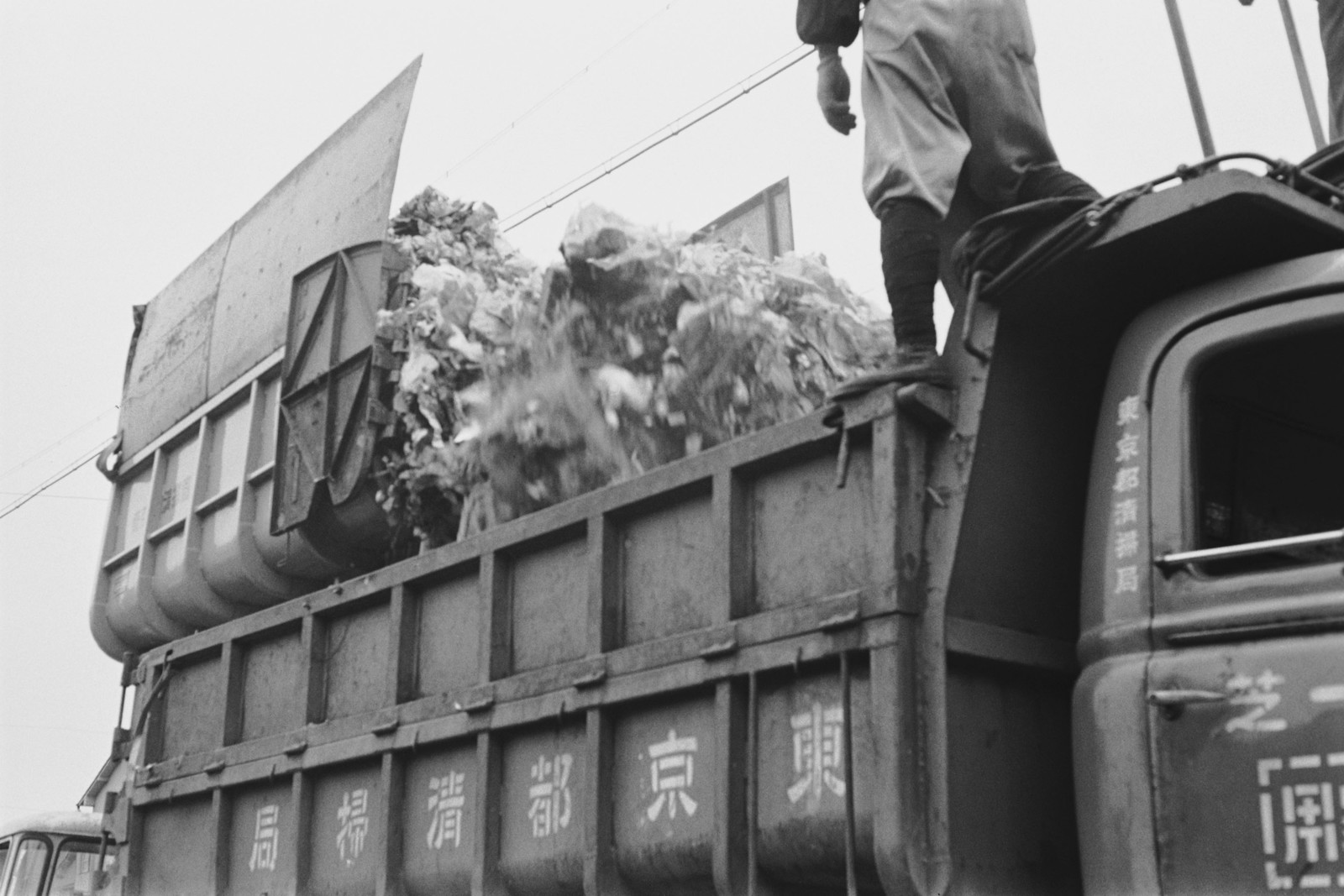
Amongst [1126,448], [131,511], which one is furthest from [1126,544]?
[131,511]

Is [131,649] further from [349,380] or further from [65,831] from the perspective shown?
[349,380]

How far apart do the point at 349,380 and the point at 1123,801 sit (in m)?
4.31

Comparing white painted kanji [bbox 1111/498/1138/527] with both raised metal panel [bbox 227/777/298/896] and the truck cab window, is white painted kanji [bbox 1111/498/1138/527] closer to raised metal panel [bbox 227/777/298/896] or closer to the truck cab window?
the truck cab window

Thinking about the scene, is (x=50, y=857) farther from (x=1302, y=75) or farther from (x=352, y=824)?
(x=1302, y=75)

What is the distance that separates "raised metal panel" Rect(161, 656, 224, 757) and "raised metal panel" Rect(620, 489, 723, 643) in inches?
82.4

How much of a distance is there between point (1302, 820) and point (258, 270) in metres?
7.65

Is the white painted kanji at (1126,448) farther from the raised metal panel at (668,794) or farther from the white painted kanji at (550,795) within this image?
the white painted kanji at (550,795)

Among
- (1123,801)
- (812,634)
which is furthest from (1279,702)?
(812,634)

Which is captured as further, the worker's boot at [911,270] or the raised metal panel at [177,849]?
the raised metal panel at [177,849]

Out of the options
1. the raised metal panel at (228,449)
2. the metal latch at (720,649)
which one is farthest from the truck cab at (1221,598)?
the raised metal panel at (228,449)

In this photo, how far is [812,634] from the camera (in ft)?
11.0

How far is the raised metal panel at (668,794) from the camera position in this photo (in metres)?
3.56

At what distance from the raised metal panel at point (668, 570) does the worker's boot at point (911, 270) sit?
20.0 inches

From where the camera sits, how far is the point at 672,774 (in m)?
3.65
